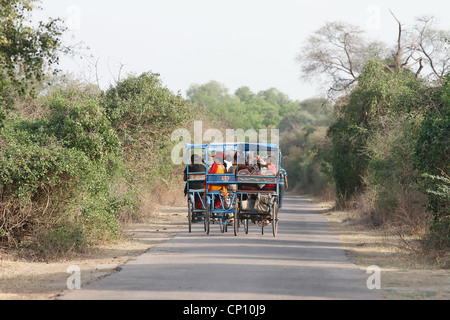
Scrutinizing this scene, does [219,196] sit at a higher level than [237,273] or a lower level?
higher

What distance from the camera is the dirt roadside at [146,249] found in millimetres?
11914

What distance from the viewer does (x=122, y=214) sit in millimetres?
25844

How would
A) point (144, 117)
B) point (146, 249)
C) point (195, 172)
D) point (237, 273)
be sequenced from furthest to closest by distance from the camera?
point (144, 117), point (195, 172), point (146, 249), point (237, 273)

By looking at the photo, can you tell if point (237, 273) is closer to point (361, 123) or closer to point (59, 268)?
point (59, 268)

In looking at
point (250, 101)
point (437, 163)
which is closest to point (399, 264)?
point (437, 163)

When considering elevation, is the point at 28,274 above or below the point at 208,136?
below

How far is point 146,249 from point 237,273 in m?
5.65

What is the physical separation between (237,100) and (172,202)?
143m

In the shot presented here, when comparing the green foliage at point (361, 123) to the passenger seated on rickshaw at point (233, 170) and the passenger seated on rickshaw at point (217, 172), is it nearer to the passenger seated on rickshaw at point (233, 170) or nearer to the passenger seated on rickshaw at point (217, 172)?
the passenger seated on rickshaw at point (233, 170)

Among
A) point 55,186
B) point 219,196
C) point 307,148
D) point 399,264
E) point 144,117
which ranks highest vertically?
point 307,148

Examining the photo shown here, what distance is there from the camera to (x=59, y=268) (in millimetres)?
15188

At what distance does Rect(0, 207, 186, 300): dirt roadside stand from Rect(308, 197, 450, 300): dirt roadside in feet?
16.6
